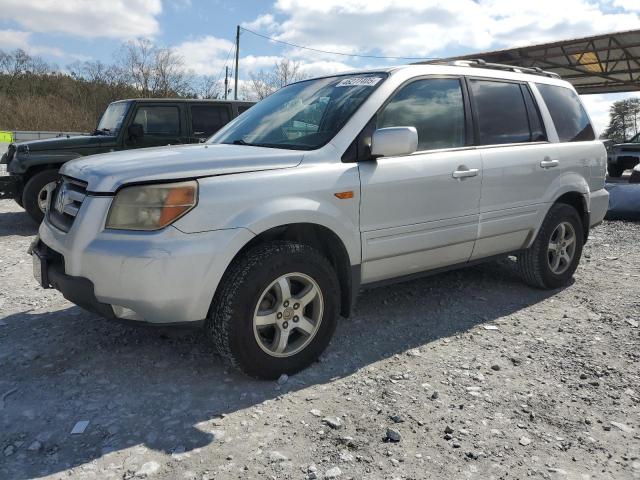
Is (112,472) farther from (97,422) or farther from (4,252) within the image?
(4,252)

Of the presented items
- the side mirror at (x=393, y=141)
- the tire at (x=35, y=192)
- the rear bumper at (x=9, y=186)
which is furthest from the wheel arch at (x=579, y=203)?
the rear bumper at (x=9, y=186)

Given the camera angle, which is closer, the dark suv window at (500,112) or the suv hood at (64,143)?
the dark suv window at (500,112)

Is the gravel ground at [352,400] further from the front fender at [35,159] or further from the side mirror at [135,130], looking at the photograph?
the side mirror at [135,130]

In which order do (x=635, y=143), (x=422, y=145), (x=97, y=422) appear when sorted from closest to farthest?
(x=97, y=422)
(x=422, y=145)
(x=635, y=143)

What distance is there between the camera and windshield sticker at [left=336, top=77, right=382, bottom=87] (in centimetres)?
350

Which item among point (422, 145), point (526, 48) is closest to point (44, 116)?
point (526, 48)

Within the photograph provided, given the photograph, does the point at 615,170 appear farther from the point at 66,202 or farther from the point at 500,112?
the point at 66,202

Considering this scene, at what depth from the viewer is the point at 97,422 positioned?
259 cm

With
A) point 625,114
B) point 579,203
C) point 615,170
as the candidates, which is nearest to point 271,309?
point 579,203

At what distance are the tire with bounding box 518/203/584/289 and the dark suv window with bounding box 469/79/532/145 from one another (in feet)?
2.52

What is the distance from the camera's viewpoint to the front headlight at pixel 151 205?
263cm

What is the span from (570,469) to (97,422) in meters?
2.18

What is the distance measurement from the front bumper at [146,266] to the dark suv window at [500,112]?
2189 millimetres

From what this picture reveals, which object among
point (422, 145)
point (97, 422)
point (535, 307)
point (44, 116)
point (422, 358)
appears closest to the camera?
point (97, 422)
